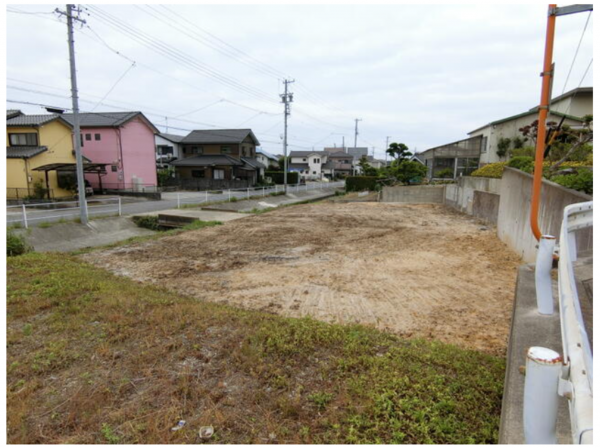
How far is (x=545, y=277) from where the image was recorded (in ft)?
8.63

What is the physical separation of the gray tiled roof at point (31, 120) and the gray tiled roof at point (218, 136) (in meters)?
13.7

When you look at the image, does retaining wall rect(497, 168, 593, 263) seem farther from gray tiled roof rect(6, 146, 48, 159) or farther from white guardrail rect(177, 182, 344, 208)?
gray tiled roof rect(6, 146, 48, 159)

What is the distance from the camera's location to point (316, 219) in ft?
46.2

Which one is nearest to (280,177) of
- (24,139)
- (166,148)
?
(166,148)

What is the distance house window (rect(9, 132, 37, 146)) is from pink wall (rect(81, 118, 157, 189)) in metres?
4.46

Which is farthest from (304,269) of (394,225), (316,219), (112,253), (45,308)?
(316,219)

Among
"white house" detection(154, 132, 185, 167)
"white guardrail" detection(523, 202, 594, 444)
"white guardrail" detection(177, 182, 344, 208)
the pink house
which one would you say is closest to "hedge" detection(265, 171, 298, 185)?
"white guardrail" detection(177, 182, 344, 208)

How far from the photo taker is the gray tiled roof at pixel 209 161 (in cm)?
3190

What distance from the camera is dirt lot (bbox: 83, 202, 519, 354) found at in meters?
4.43

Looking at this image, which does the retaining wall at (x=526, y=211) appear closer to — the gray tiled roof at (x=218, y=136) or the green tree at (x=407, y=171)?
the green tree at (x=407, y=171)

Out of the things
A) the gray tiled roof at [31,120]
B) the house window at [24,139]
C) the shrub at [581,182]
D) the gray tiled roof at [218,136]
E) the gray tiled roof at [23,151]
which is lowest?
the shrub at [581,182]

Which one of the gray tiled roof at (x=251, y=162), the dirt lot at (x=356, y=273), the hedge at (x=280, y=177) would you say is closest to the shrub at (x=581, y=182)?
the dirt lot at (x=356, y=273)

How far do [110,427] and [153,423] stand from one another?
275 millimetres

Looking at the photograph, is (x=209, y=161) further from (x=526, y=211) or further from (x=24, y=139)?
(x=526, y=211)
